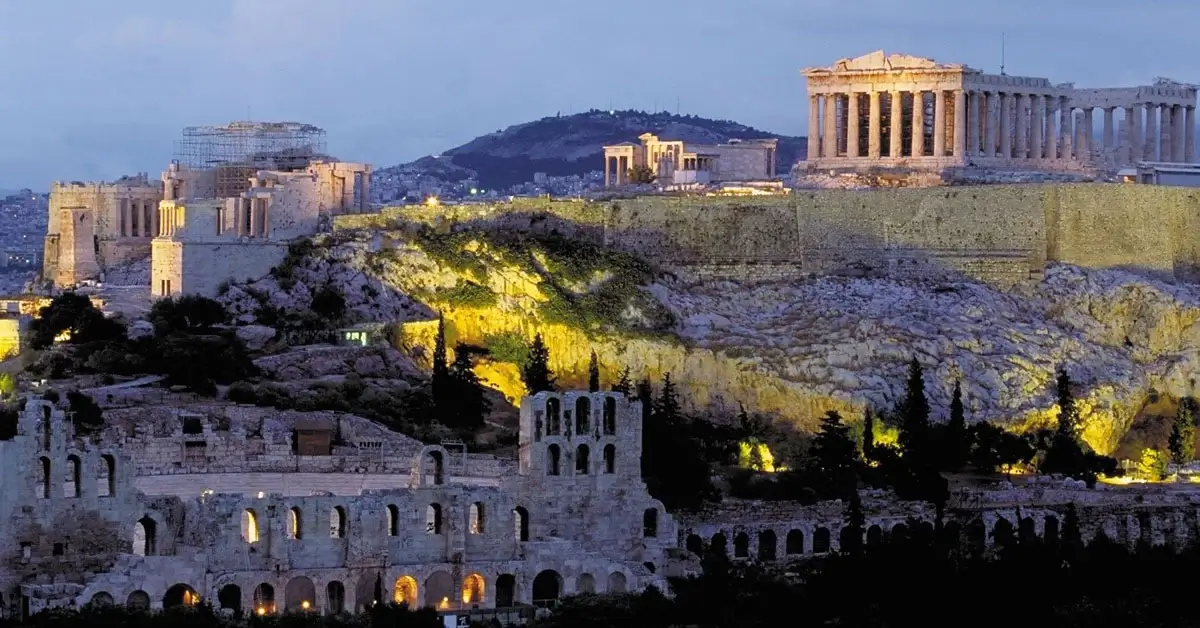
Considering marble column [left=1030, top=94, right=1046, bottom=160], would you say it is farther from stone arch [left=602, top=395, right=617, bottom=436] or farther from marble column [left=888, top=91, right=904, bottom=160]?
stone arch [left=602, top=395, right=617, bottom=436]

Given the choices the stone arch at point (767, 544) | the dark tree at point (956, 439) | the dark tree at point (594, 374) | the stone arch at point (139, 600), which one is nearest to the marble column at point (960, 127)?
the dark tree at point (594, 374)

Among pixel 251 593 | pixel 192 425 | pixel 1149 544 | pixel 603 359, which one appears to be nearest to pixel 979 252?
pixel 603 359

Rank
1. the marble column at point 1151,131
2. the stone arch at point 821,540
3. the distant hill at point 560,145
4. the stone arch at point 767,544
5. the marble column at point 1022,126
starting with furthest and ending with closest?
the distant hill at point 560,145, the marble column at point 1151,131, the marble column at point 1022,126, the stone arch at point 821,540, the stone arch at point 767,544

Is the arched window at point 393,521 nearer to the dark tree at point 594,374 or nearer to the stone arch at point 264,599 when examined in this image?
the stone arch at point 264,599

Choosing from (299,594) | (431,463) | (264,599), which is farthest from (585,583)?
(264,599)

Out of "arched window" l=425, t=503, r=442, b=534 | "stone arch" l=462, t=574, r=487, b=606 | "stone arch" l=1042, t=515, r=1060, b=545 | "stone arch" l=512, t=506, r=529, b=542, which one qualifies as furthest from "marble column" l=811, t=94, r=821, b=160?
"stone arch" l=462, t=574, r=487, b=606

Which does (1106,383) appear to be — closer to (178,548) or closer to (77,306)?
(77,306)
